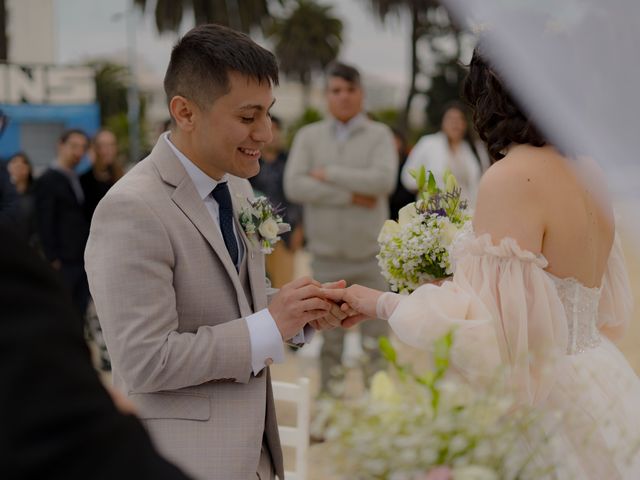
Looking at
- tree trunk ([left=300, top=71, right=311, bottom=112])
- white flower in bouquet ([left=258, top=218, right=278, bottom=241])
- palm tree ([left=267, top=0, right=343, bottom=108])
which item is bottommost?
tree trunk ([left=300, top=71, right=311, bottom=112])

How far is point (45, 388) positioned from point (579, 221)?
1890mm

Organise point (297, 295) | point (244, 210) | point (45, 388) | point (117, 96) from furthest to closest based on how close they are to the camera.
→ point (117, 96)
point (244, 210)
point (297, 295)
point (45, 388)

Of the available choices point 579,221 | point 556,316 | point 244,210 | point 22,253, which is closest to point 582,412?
point 556,316

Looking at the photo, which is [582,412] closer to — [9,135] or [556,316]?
[556,316]

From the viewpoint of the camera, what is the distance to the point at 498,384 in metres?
1.37

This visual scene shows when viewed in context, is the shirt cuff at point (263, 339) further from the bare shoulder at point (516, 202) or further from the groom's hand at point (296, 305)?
the bare shoulder at point (516, 202)

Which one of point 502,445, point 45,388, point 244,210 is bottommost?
point 244,210

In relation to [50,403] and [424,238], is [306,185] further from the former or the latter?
[50,403]

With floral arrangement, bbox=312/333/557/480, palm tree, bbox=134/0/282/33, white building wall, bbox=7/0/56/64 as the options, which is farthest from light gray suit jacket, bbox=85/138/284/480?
palm tree, bbox=134/0/282/33

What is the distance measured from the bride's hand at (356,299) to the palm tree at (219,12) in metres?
41.0

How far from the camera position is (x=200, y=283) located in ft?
7.85

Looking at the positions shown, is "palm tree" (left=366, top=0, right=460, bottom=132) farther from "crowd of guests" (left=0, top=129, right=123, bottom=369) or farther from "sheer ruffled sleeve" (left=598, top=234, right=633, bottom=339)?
"sheer ruffled sleeve" (left=598, top=234, right=633, bottom=339)

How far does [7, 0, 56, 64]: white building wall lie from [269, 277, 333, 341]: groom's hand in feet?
27.1

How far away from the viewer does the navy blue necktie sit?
2.60 metres
